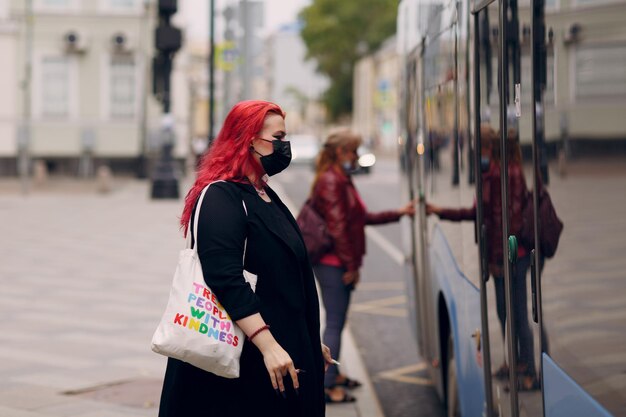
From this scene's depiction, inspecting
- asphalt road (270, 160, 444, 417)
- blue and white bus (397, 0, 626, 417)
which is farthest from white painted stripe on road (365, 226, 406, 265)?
blue and white bus (397, 0, 626, 417)

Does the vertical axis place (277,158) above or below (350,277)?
above

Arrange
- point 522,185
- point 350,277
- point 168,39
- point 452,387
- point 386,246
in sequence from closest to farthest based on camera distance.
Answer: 1. point 522,185
2. point 452,387
3. point 350,277
4. point 386,246
5. point 168,39

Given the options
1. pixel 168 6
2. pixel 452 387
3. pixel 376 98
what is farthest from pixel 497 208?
pixel 376 98

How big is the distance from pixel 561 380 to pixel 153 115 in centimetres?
4069

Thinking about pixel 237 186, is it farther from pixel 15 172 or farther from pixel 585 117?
pixel 15 172

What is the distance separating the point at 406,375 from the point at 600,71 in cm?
604

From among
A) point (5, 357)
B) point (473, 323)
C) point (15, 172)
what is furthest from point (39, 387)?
point (15, 172)

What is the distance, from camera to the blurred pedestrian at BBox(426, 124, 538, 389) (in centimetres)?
335

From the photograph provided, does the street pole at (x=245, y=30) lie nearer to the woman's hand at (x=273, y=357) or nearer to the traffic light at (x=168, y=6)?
the traffic light at (x=168, y=6)

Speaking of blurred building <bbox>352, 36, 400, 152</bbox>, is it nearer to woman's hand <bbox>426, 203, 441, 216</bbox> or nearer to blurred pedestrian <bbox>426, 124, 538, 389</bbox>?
woman's hand <bbox>426, 203, 441, 216</bbox>

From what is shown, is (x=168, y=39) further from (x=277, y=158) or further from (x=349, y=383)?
(x=277, y=158)

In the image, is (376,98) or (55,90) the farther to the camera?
(376,98)

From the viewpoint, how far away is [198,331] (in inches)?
141

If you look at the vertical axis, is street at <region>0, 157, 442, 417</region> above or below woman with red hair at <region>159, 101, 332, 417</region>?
below
